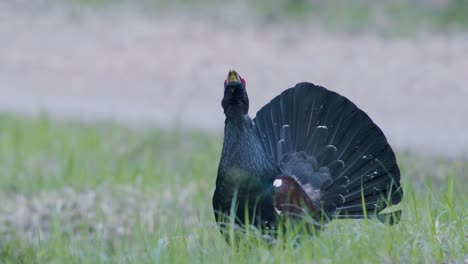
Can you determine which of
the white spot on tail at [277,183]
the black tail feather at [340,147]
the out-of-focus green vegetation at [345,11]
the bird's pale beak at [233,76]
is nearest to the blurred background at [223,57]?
the out-of-focus green vegetation at [345,11]

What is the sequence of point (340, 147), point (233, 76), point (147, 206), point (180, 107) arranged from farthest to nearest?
1. point (180, 107)
2. point (147, 206)
3. point (340, 147)
4. point (233, 76)

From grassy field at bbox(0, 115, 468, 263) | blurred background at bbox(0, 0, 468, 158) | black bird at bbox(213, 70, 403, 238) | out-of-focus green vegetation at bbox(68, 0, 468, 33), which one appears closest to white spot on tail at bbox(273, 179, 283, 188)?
black bird at bbox(213, 70, 403, 238)

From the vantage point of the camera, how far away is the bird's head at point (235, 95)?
4.68 meters

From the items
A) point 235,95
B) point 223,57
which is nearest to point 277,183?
point 235,95

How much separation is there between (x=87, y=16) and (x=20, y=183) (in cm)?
920

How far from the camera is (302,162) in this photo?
5.18m

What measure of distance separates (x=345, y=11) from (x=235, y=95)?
36.6 ft

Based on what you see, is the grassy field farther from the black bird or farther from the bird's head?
the bird's head

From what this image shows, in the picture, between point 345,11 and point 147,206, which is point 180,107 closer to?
point 345,11

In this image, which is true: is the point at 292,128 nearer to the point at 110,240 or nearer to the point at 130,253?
the point at 130,253

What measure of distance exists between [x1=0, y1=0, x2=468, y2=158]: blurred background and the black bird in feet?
15.9

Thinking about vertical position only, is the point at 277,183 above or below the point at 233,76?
below

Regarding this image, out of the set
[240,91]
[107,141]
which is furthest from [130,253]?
[107,141]

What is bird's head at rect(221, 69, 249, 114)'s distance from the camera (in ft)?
15.4
